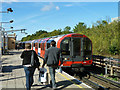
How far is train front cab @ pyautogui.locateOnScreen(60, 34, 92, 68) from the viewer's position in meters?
10.4

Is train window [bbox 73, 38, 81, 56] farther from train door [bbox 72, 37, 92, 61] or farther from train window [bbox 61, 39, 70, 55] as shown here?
train window [bbox 61, 39, 70, 55]

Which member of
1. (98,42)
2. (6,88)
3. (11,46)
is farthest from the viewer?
(11,46)

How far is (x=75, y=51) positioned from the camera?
1060 centimetres

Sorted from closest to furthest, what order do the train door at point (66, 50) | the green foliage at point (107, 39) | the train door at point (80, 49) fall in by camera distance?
1. the train door at point (66, 50)
2. the train door at point (80, 49)
3. the green foliage at point (107, 39)

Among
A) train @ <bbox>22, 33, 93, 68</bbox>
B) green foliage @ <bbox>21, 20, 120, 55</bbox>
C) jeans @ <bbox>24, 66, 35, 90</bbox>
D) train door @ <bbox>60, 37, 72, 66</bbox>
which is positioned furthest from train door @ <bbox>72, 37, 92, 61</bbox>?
green foliage @ <bbox>21, 20, 120, 55</bbox>

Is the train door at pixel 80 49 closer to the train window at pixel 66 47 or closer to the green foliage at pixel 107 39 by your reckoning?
the train window at pixel 66 47

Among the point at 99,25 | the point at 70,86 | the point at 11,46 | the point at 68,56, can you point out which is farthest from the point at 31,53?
the point at 11,46

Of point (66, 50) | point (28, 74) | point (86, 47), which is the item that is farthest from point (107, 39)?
point (28, 74)

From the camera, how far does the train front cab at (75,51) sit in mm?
10375

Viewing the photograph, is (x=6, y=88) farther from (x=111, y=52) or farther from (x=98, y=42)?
(x=111, y=52)

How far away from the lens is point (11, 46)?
64.5 metres

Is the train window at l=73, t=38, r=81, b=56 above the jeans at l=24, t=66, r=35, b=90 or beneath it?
above

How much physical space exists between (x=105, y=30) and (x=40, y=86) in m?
20.5

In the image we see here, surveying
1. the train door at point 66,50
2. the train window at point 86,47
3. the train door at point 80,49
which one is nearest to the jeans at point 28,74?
the train door at point 66,50
